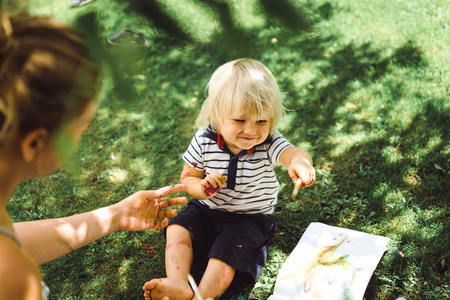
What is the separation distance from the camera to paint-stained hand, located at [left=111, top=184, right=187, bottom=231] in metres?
1.91

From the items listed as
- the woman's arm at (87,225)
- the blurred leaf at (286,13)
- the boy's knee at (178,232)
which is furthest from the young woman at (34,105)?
the boy's knee at (178,232)

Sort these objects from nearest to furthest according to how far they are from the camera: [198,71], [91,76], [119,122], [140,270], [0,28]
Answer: [0,28] → [91,76] → [140,270] → [119,122] → [198,71]

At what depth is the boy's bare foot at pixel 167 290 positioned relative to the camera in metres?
1.70

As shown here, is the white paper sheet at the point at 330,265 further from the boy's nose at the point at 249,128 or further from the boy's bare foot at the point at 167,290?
the boy's nose at the point at 249,128

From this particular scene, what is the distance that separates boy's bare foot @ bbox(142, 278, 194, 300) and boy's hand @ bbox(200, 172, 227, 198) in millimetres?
489

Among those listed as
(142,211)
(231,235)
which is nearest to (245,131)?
(231,235)

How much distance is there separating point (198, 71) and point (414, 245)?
9.36ft

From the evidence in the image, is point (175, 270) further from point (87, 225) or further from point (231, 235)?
point (87, 225)

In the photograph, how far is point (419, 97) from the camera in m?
3.21

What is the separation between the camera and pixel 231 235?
2.07m

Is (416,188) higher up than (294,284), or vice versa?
(416,188)

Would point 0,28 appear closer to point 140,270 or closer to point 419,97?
point 140,270

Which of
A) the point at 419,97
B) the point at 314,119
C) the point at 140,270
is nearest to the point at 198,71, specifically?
the point at 314,119

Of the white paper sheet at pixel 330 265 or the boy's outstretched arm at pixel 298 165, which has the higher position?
the boy's outstretched arm at pixel 298 165
